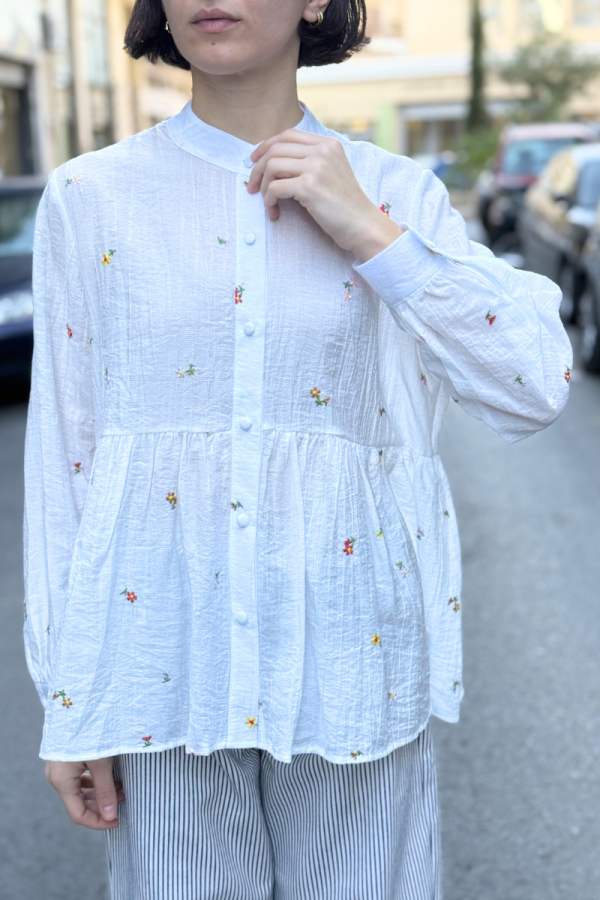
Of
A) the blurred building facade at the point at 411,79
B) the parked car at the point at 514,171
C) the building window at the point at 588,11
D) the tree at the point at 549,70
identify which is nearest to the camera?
the parked car at the point at 514,171

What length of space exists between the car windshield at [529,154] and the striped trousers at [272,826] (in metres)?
14.3

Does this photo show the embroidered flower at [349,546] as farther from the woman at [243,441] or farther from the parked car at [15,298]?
the parked car at [15,298]

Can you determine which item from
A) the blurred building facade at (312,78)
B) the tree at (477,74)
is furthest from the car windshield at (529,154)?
the tree at (477,74)

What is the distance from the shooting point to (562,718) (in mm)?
3246

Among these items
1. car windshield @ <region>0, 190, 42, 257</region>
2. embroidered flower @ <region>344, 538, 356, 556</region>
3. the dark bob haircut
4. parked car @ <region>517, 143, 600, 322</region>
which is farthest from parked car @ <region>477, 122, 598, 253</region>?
embroidered flower @ <region>344, 538, 356, 556</region>

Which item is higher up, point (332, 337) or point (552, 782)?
point (332, 337)

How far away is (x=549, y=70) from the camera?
32.8m

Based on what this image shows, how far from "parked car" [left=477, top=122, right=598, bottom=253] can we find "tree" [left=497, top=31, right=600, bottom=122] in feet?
57.9

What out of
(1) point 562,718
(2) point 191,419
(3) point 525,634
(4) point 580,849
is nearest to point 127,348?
(2) point 191,419

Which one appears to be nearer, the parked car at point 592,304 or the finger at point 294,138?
the finger at point 294,138

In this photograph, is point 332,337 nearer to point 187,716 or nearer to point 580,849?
point 187,716

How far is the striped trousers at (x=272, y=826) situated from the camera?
1.45 meters

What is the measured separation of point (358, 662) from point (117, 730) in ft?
1.07

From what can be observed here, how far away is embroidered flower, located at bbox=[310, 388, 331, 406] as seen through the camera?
4.53 feet
